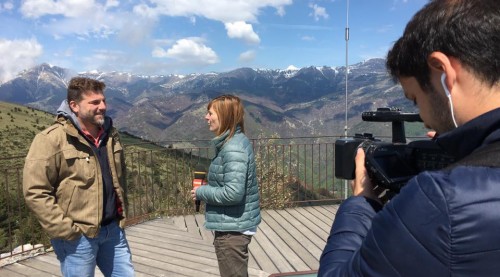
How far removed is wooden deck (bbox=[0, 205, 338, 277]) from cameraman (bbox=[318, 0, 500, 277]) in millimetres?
3574

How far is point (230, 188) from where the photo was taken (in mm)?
Answer: 2748

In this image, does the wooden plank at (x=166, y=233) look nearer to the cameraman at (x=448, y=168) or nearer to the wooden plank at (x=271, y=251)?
the wooden plank at (x=271, y=251)

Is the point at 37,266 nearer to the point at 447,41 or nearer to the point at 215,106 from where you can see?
the point at 215,106

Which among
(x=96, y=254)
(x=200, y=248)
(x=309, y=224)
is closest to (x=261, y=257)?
(x=200, y=248)

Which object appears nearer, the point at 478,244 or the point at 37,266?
the point at 478,244

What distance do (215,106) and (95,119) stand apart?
837mm

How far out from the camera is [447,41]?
825 mm

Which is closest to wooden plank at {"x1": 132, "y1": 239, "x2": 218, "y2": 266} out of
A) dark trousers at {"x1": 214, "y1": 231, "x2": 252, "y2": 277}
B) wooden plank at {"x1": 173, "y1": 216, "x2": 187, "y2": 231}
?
wooden plank at {"x1": 173, "y1": 216, "x2": 187, "y2": 231}

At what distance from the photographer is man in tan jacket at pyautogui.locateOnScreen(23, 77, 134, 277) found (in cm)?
251

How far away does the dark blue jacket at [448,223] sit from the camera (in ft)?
2.26

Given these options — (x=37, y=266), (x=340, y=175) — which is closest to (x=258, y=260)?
(x=37, y=266)

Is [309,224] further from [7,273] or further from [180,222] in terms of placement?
[7,273]

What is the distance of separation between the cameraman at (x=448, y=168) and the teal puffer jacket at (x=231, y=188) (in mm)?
1783

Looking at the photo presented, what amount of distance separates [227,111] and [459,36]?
210 centimetres
